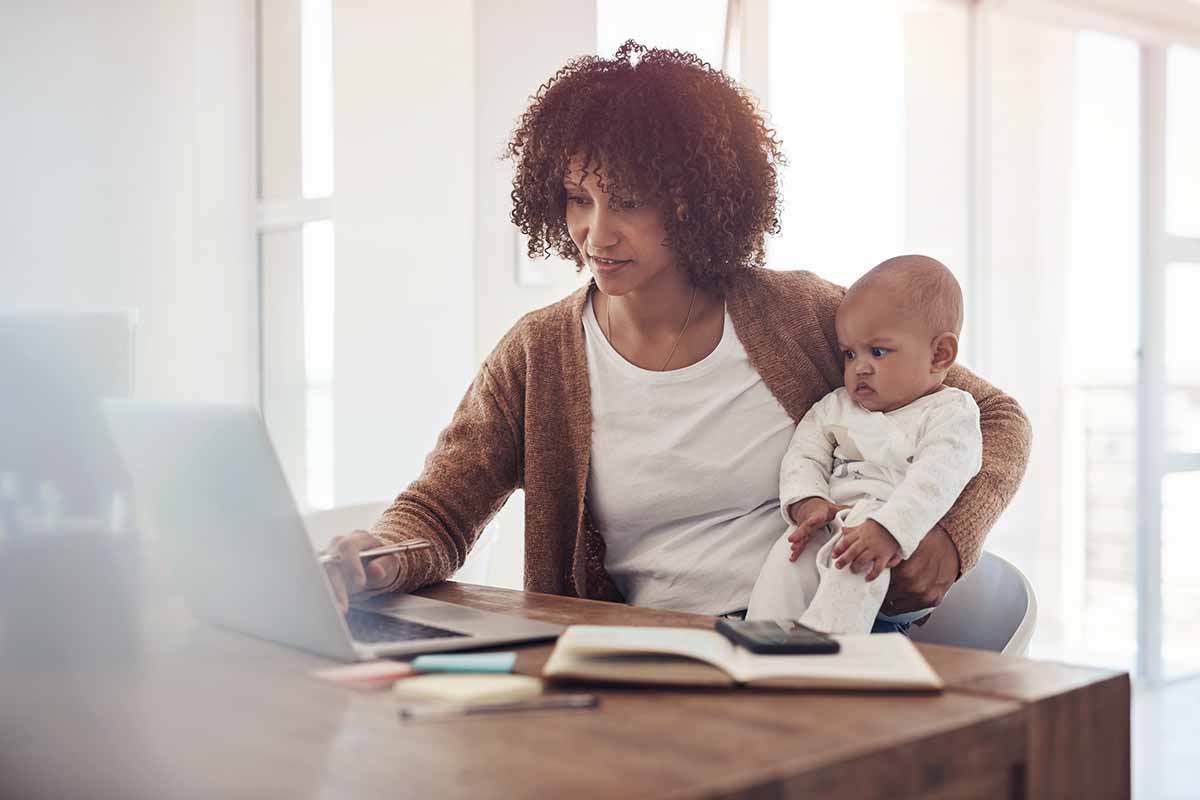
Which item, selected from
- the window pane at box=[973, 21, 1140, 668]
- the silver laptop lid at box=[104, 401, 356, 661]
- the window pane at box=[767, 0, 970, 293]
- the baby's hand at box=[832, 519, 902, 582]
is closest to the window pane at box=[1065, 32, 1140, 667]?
the window pane at box=[973, 21, 1140, 668]

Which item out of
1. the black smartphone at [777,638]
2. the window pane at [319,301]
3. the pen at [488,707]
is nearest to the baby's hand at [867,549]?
the black smartphone at [777,638]

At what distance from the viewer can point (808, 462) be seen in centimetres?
153

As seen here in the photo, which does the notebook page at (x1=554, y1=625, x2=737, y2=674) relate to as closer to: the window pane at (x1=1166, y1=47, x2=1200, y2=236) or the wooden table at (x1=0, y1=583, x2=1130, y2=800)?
the wooden table at (x1=0, y1=583, x2=1130, y2=800)

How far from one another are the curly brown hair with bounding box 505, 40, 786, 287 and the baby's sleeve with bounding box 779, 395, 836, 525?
0.28 meters

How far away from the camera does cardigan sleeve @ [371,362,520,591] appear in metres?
1.50

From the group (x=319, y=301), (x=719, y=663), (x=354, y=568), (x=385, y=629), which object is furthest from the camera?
(x=319, y=301)

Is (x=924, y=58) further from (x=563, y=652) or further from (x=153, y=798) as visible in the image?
(x=153, y=798)

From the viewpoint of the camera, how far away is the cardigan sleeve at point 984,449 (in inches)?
56.0

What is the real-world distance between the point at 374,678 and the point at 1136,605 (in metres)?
3.93

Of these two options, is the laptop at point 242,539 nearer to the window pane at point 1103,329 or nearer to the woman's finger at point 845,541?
the woman's finger at point 845,541

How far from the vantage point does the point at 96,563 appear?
97 cm

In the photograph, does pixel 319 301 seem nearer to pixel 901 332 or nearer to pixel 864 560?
pixel 901 332

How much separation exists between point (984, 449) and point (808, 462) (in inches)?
8.9

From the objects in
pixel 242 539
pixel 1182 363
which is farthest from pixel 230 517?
pixel 1182 363
